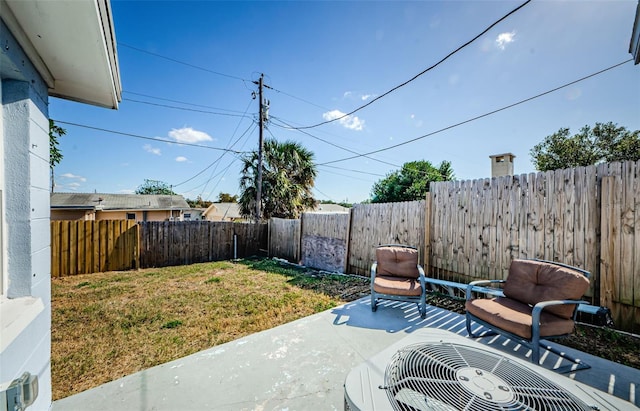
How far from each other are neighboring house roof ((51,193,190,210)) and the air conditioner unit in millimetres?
21381

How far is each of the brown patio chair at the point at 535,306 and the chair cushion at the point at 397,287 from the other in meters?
0.67

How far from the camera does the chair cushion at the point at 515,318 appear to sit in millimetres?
2285

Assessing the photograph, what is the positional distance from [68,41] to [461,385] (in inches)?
103

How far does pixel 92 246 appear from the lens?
638 cm

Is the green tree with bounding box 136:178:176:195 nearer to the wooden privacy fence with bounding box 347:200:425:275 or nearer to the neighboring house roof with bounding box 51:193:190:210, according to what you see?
the neighboring house roof with bounding box 51:193:190:210

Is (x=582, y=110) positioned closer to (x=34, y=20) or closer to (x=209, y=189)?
(x=34, y=20)

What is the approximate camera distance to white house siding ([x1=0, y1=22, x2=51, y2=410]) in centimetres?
112

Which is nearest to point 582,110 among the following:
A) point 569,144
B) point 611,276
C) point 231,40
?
point 611,276

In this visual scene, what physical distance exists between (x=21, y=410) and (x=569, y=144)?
2228cm

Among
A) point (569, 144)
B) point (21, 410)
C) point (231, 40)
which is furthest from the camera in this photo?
point (569, 144)

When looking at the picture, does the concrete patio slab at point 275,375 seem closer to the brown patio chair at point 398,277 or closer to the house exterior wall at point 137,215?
the brown patio chair at point 398,277

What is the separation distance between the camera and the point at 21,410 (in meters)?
0.93

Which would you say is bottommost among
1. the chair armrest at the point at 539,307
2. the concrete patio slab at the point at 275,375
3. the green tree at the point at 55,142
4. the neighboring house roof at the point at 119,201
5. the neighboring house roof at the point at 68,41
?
the concrete patio slab at the point at 275,375

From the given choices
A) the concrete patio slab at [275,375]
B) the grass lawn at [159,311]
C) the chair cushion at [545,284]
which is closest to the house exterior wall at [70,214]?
the grass lawn at [159,311]
